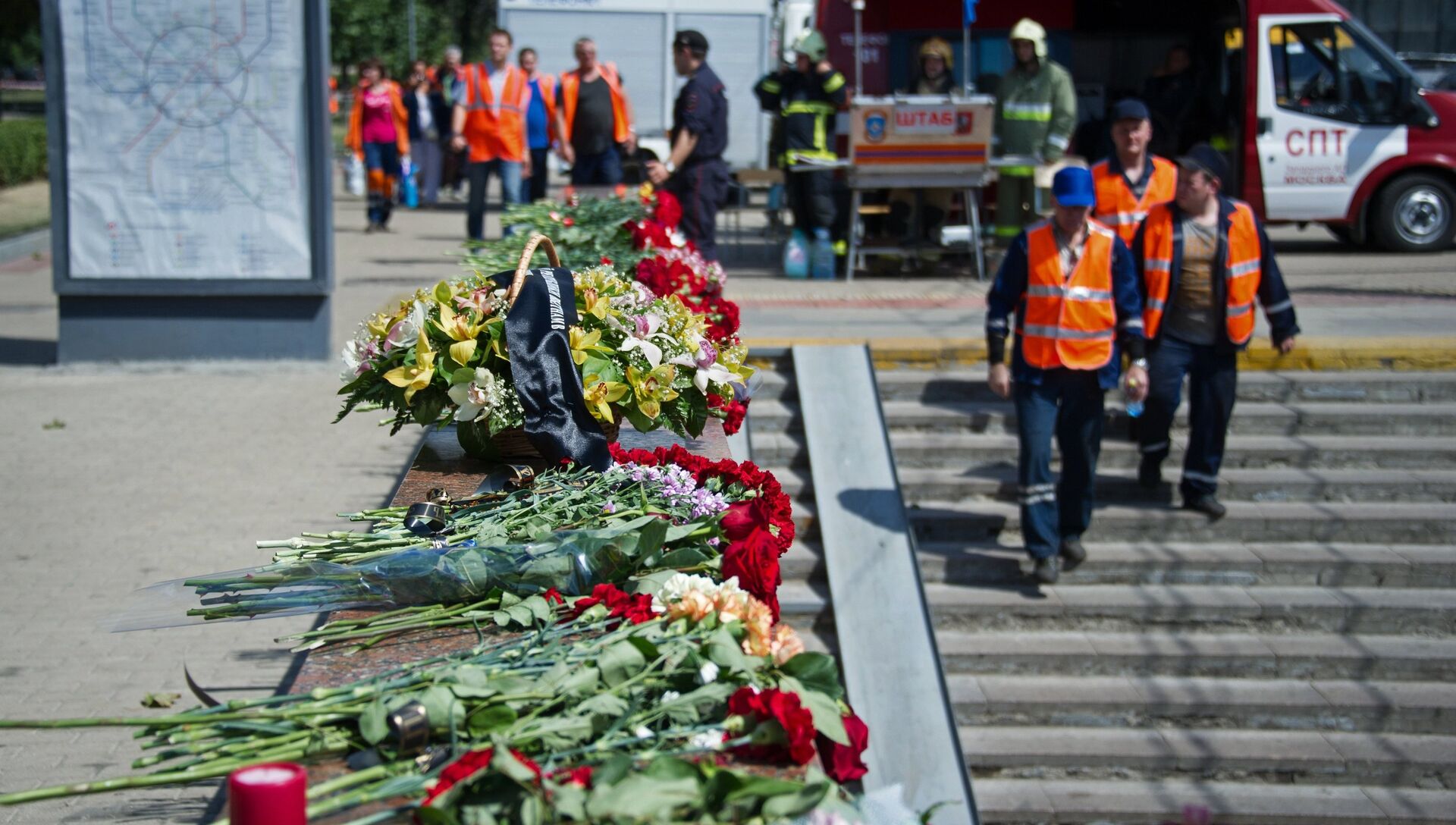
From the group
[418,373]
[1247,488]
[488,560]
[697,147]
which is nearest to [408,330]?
[418,373]

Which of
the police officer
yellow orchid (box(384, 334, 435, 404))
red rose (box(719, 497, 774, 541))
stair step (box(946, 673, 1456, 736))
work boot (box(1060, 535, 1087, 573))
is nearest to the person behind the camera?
red rose (box(719, 497, 774, 541))

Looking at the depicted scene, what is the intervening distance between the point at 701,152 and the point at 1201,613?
501 cm

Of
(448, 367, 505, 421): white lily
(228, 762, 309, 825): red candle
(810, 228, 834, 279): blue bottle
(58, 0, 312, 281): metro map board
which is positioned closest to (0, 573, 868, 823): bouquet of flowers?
(228, 762, 309, 825): red candle

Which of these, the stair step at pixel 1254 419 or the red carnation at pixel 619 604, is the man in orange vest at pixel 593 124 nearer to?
the stair step at pixel 1254 419

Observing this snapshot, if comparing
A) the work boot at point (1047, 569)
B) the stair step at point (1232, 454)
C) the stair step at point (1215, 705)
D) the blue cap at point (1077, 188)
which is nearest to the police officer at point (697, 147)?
the stair step at point (1232, 454)

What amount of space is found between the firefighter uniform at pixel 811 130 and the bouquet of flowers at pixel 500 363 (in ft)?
28.1

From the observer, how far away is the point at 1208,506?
7.55m

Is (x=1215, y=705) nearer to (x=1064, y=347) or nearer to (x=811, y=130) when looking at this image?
(x=1064, y=347)

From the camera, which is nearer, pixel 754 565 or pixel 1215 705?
pixel 754 565

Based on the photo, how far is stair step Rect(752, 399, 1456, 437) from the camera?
828 cm

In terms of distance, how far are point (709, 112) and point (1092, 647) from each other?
5.00 m

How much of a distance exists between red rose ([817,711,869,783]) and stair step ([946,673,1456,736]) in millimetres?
4217

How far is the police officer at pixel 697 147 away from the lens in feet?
32.6

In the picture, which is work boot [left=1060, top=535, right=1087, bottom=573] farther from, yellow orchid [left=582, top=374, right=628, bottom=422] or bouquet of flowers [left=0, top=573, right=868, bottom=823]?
bouquet of flowers [left=0, top=573, right=868, bottom=823]
